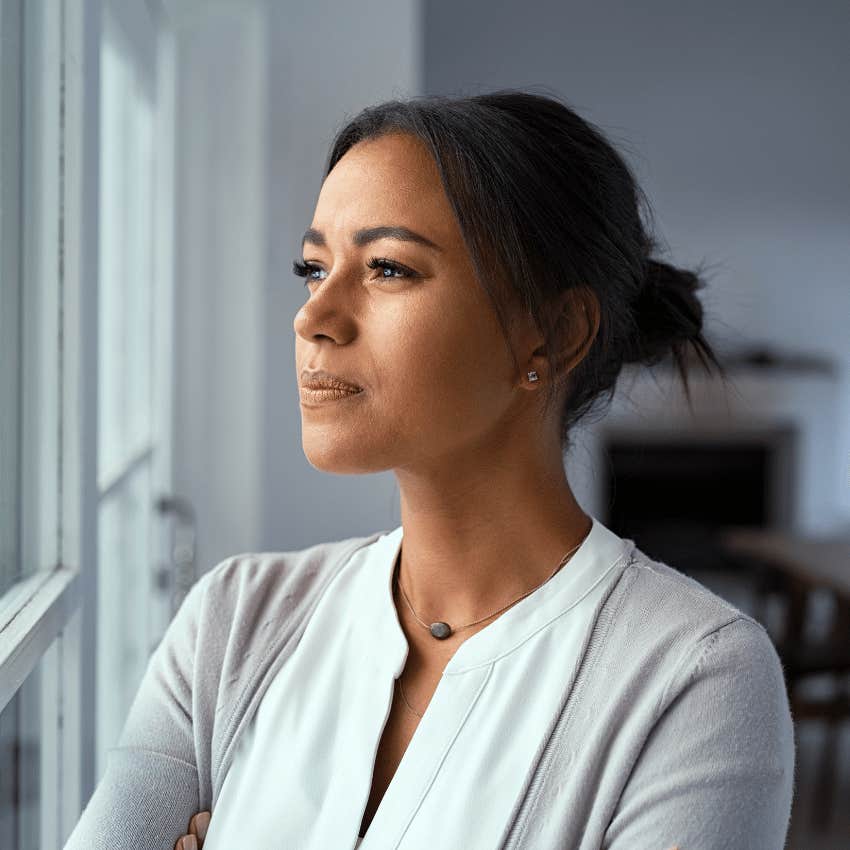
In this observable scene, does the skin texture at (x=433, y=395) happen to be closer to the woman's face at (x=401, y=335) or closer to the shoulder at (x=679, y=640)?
the woman's face at (x=401, y=335)

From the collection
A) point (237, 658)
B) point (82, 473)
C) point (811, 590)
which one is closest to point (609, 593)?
point (237, 658)

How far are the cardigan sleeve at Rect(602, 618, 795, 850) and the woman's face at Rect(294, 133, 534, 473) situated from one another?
32 cm

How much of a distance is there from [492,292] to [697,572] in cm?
494

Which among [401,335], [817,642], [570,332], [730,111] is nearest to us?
[401,335]

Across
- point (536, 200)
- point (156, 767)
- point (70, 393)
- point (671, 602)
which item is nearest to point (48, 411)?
point (70, 393)

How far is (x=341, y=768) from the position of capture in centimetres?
106

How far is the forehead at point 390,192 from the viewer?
1.04 metres

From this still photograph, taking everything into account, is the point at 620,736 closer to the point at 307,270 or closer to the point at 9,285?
the point at 307,270

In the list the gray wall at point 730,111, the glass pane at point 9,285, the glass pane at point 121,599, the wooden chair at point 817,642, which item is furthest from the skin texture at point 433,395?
the gray wall at point 730,111

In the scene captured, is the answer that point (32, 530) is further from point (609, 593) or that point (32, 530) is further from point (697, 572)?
point (697, 572)

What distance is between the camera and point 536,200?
104 centimetres

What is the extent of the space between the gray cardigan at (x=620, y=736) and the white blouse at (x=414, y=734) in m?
0.02

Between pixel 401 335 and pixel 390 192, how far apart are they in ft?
0.48

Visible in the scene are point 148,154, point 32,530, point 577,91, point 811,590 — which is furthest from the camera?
point 577,91
